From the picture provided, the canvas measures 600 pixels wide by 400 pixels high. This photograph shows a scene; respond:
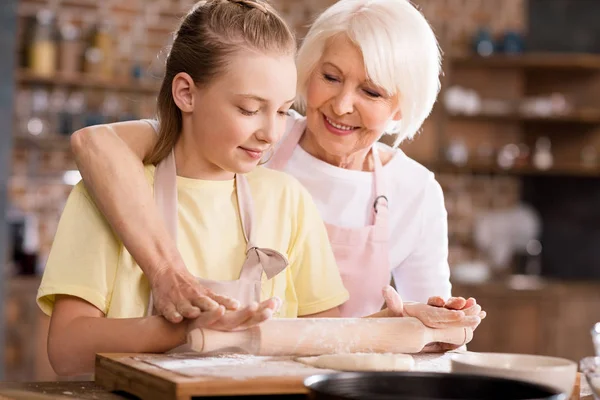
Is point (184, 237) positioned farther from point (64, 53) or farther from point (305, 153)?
point (64, 53)

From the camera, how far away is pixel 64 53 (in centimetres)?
566

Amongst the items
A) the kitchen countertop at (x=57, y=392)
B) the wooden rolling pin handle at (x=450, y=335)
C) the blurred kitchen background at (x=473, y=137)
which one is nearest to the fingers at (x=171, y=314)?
the kitchen countertop at (x=57, y=392)

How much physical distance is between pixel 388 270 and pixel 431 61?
48 centimetres

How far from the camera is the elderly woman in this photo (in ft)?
6.15

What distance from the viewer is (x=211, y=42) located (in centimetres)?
187

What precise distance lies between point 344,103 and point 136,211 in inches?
23.9

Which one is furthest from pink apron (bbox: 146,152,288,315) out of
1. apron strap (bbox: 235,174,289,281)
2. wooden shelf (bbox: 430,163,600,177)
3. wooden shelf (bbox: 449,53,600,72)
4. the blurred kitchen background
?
wooden shelf (bbox: 449,53,600,72)

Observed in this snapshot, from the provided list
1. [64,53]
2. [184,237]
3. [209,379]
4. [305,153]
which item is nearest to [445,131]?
[64,53]

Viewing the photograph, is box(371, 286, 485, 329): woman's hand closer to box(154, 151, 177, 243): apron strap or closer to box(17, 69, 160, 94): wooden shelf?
box(154, 151, 177, 243): apron strap

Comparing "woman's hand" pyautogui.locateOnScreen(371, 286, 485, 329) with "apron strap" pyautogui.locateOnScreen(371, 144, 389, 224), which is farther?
"apron strap" pyautogui.locateOnScreen(371, 144, 389, 224)

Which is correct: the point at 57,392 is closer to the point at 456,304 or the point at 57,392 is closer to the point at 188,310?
the point at 188,310

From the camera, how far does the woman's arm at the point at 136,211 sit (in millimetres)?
1625

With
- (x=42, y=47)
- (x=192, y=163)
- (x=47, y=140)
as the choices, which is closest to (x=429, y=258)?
(x=192, y=163)

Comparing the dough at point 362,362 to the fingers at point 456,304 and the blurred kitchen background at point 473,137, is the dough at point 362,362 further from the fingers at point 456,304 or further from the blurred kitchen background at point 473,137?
the blurred kitchen background at point 473,137
